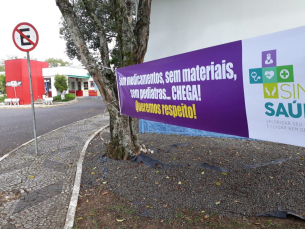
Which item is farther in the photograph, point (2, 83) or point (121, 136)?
point (2, 83)

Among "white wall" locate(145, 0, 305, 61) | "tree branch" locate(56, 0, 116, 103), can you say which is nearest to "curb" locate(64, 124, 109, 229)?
"tree branch" locate(56, 0, 116, 103)

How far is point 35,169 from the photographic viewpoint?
16.3 ft

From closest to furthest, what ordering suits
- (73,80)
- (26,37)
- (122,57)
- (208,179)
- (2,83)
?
1. (208,179)
2. (122,57)
3. (26,37)
4. (2,83)
5. (73,80)

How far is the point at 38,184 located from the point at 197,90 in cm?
323

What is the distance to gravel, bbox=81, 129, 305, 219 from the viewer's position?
10.5ft

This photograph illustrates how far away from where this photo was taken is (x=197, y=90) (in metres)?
2.81

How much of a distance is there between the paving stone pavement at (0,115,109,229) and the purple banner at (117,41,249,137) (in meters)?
1.85

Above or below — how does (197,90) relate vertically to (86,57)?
below

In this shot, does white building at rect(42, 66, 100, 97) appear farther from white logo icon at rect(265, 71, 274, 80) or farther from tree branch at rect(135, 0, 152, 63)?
white logo icon at rect(265, 71, 274, 80)

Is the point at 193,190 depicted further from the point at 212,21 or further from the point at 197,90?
the point at 212,21

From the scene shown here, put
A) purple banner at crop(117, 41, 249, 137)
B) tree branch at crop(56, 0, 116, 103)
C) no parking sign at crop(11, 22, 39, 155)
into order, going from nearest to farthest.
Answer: purple banner at crop(117, 41, 249, 137) < tree branch at crop(56, 0, 116, 103) < no parking sign at crop(11, 22, 39, 155)

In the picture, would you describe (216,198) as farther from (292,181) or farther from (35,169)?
(35,169)

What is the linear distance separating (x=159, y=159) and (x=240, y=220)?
2.20 m

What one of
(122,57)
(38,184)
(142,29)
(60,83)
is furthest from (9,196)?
(60,83)
